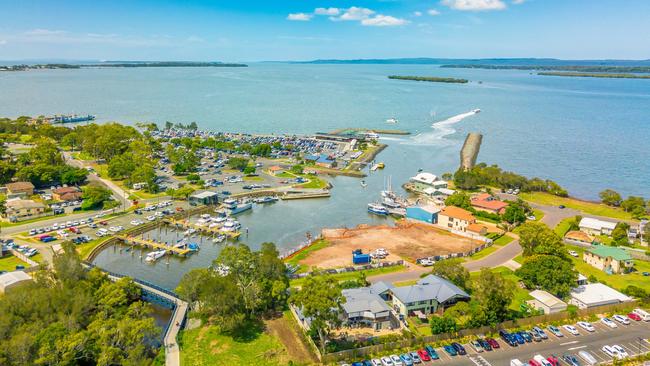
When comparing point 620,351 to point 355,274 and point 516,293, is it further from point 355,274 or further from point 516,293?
point 355,274

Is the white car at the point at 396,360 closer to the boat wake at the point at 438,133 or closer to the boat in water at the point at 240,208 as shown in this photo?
the boat in water at the point at 240,208

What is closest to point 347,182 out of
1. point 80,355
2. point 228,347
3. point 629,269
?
point 629,269

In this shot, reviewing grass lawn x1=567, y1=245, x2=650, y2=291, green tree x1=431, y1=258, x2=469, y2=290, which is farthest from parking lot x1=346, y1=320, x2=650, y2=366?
grass lawn x1=567, y1=245, x2=650, y2=291

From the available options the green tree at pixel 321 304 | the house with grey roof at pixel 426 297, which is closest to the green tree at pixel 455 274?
the house with grey roof at pixel 426 297

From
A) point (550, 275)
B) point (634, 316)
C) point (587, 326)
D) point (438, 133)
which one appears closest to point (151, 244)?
point (550, 275)

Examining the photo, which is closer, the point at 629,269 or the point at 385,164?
the point at 629,269

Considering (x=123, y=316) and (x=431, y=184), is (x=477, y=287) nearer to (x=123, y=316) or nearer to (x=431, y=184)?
(x=123, y=316)

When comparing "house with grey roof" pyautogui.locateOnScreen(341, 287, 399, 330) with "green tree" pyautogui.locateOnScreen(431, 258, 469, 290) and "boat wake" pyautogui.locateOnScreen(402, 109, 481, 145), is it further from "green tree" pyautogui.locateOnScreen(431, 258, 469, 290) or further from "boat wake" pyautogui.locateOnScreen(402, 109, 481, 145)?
"boat wake" pyautogui.locateOnScreen(402, 109, 481, 145)
